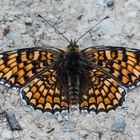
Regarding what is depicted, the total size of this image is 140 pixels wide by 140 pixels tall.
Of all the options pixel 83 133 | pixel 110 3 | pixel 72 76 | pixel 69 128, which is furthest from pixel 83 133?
pixel 110 3

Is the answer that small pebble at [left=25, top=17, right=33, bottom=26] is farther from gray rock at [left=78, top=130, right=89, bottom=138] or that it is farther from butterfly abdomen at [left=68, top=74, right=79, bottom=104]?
gray rock at [left=78, top=130, right=89, bottom=138]

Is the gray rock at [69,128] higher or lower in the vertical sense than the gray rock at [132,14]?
lower

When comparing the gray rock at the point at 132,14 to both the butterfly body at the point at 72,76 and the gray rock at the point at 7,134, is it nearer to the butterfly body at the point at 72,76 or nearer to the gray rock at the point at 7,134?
the butterfly body at the point at 72,76

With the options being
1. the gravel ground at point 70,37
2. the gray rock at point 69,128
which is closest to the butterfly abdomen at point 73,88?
the gravel ground at point 70,37

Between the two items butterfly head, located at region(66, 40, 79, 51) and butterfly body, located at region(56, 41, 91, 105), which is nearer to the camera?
butterfly body, located at region(56, 41, 91, 105)

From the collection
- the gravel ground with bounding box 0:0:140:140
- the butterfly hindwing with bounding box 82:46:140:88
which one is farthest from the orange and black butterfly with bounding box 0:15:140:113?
the gravel ground with bounding box 0:0:140:140

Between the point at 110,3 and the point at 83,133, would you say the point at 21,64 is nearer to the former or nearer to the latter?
the point at 83,133

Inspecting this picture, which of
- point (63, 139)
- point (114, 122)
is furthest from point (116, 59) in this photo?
point (63, 139)
